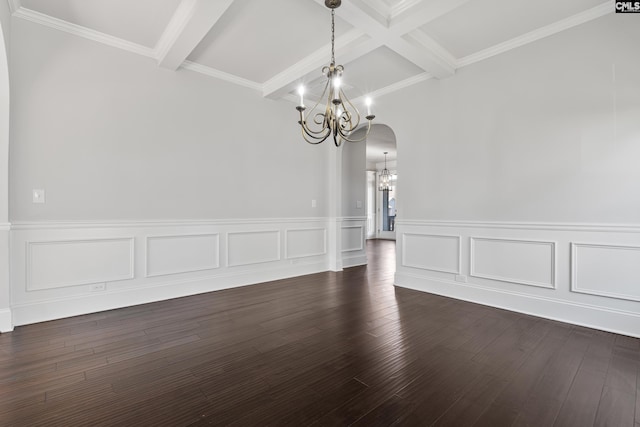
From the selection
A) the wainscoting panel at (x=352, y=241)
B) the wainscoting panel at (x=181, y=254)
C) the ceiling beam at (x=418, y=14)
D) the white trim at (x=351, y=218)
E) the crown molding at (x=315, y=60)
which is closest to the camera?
the ceiling beam at (x=418, y=14)

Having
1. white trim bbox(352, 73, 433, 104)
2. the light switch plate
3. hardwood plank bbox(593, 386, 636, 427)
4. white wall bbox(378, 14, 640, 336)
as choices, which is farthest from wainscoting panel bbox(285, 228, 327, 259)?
hardwood plank bbox(593, 386, 636, 427)

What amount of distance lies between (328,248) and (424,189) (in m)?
2.09

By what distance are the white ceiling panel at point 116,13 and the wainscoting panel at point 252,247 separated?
258 cm

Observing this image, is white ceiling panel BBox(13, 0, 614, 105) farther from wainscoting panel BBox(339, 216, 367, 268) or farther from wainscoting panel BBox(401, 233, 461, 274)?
wainscoting panel BBox(339, 216, 367, 268)

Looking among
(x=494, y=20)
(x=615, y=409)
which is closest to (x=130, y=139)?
(x=494, y=20)

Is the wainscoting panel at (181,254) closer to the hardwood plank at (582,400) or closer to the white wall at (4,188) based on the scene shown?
the white wall at (4,188)

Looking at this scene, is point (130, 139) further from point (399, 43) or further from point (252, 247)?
point (399, 43)

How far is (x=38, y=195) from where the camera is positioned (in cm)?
295

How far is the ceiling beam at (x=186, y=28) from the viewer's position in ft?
8.53

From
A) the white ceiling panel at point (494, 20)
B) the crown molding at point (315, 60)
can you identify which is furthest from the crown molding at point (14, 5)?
the white ceiling panel at point (494, 20)

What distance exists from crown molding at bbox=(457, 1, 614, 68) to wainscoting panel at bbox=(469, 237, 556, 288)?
2.17 meters

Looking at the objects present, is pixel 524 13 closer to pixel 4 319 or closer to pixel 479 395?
pixel 479 395

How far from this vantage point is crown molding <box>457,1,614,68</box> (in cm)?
278

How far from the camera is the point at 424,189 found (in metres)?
4.20
